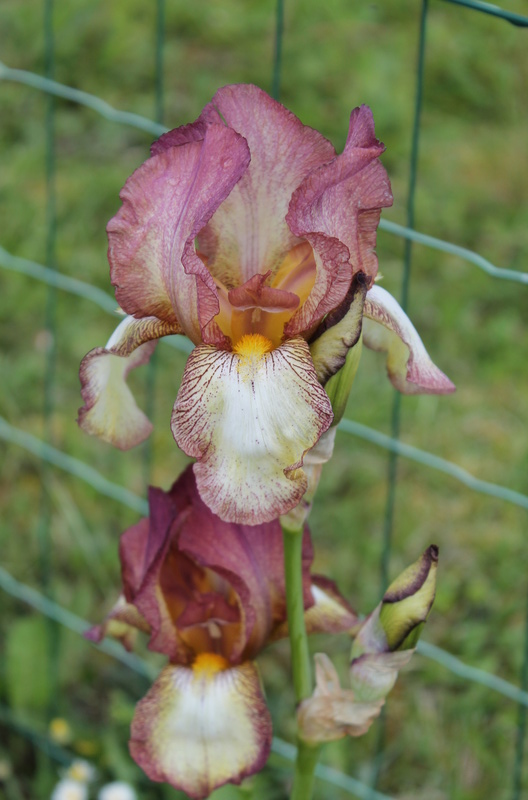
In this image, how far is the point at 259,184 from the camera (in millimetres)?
846

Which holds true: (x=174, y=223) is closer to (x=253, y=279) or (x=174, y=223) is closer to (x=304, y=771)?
(x=253, y=279)

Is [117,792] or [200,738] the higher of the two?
[200,738]

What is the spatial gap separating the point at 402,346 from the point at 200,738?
0.34 meters

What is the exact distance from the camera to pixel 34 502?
7.42 feet

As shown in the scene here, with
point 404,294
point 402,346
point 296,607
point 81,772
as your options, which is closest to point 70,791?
point 81,772

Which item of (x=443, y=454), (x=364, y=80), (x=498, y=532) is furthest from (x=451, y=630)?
(x=364, y=80)

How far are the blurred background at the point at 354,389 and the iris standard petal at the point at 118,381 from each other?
0.34 meters

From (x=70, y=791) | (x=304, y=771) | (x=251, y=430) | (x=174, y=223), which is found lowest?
(x=70, y=791)

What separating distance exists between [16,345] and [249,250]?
68.9 inches

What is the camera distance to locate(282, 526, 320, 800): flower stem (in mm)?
929

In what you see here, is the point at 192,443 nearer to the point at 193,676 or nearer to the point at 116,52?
the point at 193,676

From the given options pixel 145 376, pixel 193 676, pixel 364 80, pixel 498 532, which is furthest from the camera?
pixel 364 80

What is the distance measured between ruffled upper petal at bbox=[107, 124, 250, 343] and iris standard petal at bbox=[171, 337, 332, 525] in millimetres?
56

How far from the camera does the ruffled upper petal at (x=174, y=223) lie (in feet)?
2.59
